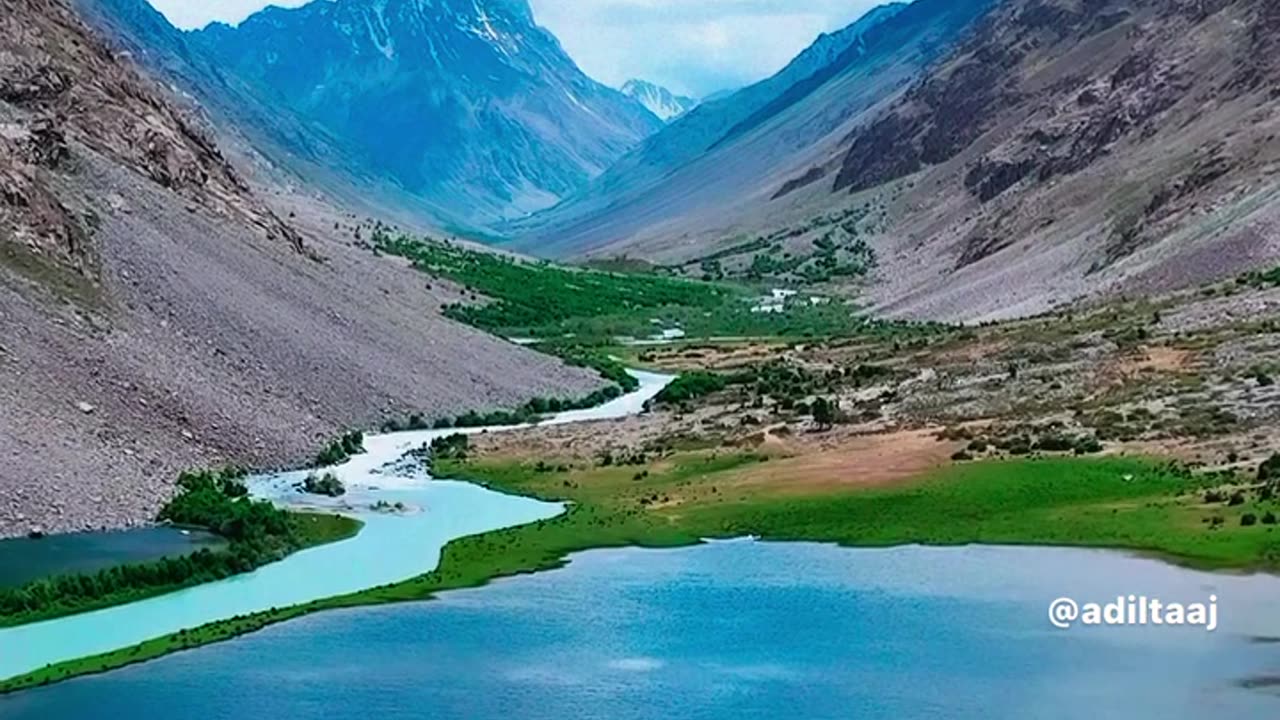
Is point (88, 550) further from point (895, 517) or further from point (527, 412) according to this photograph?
point (527, 412)

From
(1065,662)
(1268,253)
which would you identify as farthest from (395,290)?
(1065,662)

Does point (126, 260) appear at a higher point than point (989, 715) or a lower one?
higher

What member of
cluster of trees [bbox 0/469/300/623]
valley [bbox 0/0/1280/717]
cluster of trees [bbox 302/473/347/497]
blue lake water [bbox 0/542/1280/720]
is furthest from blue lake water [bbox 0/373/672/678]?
blue lake water [bbox 0/542/1280/720]

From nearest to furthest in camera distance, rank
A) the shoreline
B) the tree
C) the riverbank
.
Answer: the shoreline → the riverbank → the tree

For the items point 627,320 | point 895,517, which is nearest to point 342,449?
point 895,517

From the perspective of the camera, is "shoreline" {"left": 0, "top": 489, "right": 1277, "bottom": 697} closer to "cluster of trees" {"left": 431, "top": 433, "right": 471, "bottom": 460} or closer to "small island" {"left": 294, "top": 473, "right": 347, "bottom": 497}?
"small island" {"left": 294, "top": 473, "right": 347, "bottom": 497}

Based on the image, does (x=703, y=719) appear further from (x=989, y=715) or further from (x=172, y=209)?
(x=172, y=209)

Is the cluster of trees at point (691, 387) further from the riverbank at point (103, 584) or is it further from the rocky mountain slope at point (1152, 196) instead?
the riverbank at point (103, 584)

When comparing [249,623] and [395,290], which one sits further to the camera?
[395,290]
